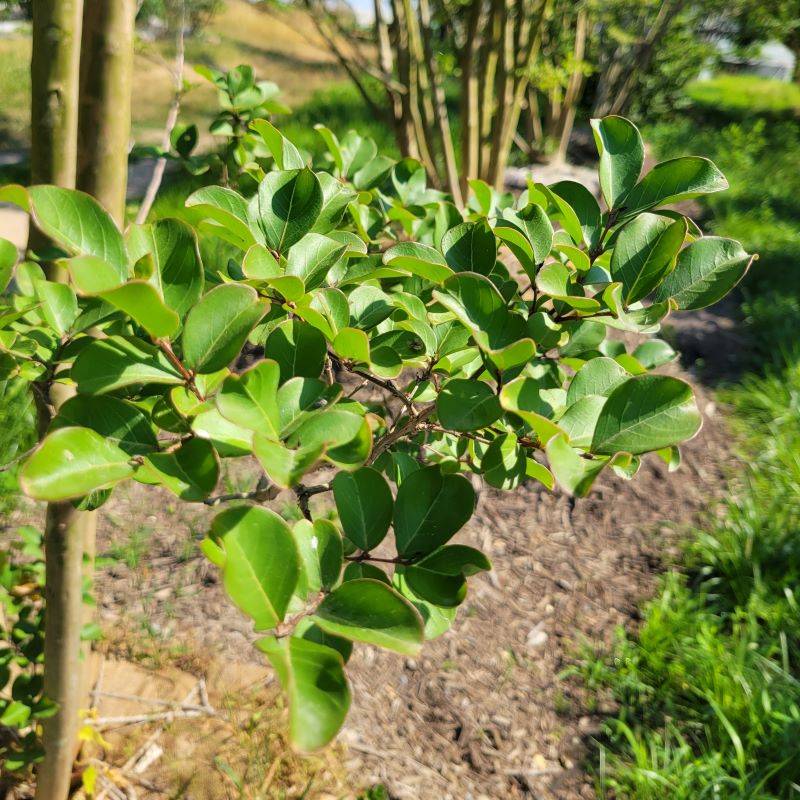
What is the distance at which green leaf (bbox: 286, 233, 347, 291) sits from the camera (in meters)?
0.65

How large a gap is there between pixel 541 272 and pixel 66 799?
1288mm

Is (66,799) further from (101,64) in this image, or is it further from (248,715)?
(101,64)

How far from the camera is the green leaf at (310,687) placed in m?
0.39

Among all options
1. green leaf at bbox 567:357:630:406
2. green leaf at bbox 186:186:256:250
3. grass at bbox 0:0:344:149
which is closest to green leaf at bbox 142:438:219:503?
green leaf at bbox 186:186:256:250

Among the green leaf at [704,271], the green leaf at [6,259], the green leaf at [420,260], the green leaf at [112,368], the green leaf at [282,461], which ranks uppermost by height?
the green leaf at [704,271]

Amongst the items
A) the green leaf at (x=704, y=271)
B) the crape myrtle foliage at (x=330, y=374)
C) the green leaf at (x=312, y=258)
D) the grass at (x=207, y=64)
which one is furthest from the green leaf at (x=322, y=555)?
the grass at (x=207, y=64)

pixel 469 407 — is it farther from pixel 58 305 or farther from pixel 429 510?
pixel 58 305

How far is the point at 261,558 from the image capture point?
1.47ft

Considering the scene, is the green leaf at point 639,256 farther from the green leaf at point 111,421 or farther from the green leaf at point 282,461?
the green leaf at point 111,421

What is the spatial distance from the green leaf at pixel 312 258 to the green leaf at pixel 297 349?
6 cm

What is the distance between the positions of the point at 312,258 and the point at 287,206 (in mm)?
66

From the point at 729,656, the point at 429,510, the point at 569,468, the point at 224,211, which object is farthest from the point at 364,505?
the point at 729,656

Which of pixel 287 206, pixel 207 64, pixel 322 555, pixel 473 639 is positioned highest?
pixel 287 206

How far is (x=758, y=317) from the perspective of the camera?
424cm
